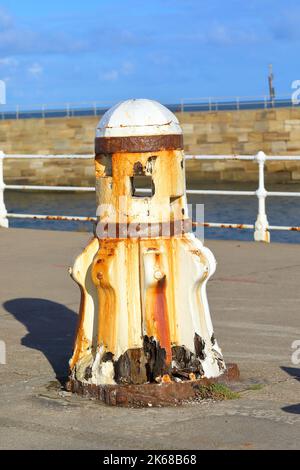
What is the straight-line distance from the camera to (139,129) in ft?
19.4

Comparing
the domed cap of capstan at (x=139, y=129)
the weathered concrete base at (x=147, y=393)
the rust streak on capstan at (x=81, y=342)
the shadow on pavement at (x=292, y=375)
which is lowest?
the shadow on pavement at (x=292, y=375)

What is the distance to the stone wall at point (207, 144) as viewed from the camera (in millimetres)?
62156

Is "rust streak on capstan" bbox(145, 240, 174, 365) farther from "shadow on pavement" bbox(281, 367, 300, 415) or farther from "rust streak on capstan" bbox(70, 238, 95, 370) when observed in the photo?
"shadow on pavement" bbox(281, 367, 300, 415)

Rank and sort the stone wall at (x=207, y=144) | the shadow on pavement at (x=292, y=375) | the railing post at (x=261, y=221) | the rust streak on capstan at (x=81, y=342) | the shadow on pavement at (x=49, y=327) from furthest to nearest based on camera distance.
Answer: the stone wall at (x=207, y=144)
the railing post at (x=261, y=221)
the shadow on pavement at (x=49, y=327)
the rust streak on capstan at (x=81, y=342)
the shadow on pavement at (x=292, y=375)

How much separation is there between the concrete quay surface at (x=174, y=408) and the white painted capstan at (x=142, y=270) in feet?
0.90

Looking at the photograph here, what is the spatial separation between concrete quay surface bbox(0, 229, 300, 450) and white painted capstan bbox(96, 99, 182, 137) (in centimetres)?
150

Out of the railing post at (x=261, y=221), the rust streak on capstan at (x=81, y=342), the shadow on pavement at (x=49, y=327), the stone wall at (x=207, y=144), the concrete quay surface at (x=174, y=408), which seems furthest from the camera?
the stone wall at (x=207, y=144)

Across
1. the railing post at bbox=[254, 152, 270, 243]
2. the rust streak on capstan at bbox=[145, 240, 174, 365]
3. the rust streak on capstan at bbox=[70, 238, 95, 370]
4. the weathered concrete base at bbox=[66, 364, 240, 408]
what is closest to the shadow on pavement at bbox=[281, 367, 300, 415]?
the weathered concrete base at bbox=[66, 364, 240, 408]

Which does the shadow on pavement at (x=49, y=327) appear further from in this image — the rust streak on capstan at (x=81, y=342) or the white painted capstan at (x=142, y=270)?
the white painted capstan at (x=142, y=270)

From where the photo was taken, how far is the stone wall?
62.2 meters

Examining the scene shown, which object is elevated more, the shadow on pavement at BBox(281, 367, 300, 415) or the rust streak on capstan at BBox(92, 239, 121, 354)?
the rust streak on capstan at BBox(92, 239, 121, 354)

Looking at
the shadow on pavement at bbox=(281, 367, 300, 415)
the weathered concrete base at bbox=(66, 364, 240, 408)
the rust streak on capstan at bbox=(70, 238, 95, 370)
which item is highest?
A: the rust streak on capstan at bbox=(70, 238, 95, 370)

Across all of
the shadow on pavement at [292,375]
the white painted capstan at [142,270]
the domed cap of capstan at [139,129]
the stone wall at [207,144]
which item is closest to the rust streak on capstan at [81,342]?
the white painted capstan at [142,270]
